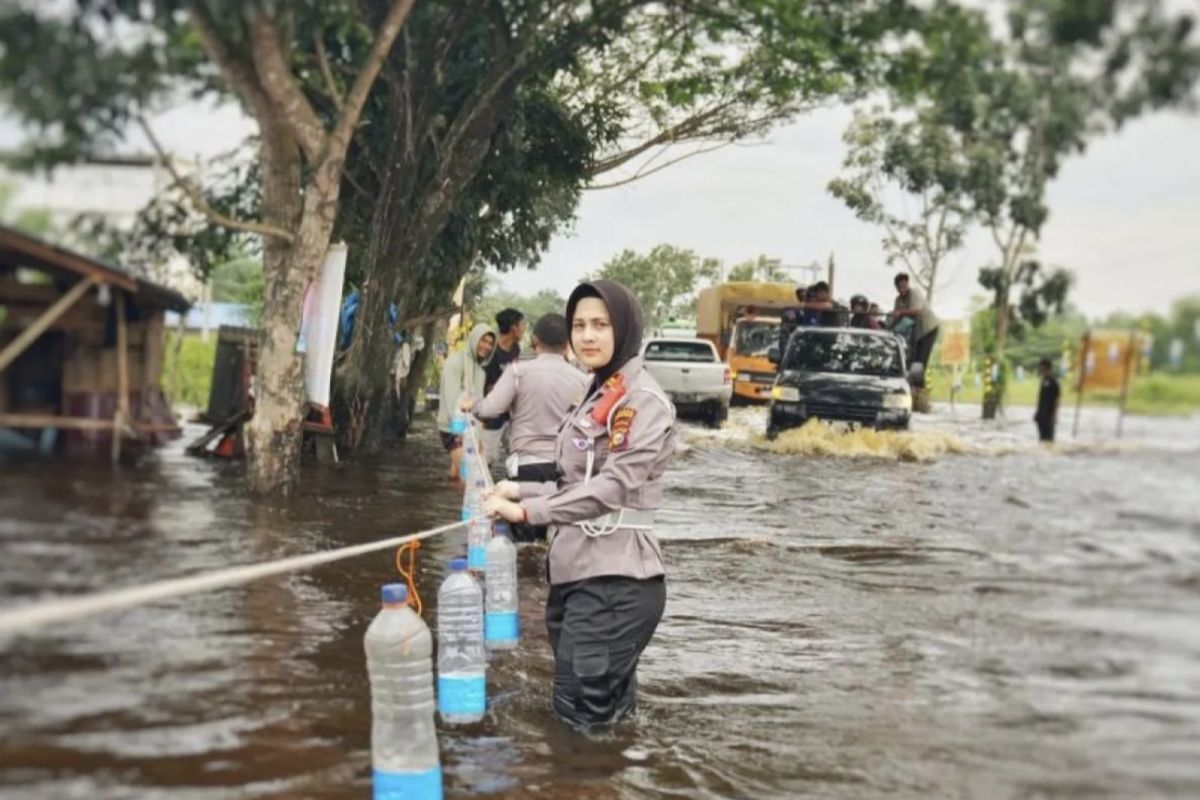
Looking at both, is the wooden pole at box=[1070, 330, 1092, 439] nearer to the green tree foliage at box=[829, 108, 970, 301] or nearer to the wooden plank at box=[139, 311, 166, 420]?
the green tree foliage at box=[829, 108, 970, 301]

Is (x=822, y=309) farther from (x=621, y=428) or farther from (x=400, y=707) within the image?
(x=400, y=707)

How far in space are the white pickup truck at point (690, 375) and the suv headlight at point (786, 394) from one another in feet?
0.57

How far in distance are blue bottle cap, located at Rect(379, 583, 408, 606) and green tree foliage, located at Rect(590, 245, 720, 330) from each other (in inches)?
36.2

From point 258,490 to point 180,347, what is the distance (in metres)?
0.39

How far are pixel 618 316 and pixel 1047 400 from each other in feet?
3.37

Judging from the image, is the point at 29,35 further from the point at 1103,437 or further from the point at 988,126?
the point at 1103,437

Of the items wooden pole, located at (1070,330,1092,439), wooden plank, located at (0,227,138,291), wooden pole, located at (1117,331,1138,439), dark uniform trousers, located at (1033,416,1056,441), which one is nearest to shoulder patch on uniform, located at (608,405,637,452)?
dark uniform trousers, located at (1033,416,1056,441)

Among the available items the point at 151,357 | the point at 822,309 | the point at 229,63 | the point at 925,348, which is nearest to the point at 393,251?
the point at 229,63

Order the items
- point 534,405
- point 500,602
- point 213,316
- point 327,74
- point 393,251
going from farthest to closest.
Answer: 1. point 534,405
2. point 500,602
3. point 393,251
4. point 327,74
5. point 213,316

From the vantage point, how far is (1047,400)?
2.33 meters

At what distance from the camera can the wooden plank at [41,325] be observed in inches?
54.2

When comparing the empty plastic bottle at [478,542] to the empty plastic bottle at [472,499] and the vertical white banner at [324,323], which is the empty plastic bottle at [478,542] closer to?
the empty plastic bottle at [472,499]

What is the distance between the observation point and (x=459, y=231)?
8.60 feet

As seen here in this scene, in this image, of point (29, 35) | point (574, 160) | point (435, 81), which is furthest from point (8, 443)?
point (574, 160)
